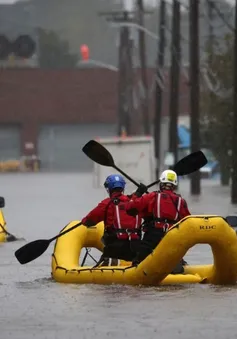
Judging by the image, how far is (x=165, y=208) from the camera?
713 inches

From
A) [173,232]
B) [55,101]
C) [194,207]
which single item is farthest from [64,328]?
[55,101]

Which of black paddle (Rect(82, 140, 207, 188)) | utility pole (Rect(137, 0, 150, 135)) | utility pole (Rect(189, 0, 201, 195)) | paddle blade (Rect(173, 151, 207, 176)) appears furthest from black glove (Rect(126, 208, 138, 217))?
utility pole (Rect(137, 0, 150, 135))

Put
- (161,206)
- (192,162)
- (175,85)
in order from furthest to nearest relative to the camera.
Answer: (175,85)
(192,162)
(161,206)

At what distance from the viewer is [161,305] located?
51.6 feet

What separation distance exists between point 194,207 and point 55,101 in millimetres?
66964

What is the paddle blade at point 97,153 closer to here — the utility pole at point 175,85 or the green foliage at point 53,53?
the utility pole at point 175,85

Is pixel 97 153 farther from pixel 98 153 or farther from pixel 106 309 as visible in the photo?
pixel 106 309

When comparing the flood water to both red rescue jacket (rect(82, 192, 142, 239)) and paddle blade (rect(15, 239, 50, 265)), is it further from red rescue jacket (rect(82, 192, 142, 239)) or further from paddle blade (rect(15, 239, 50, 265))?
red rescue jacket (rect(82, 192, 142, 239))

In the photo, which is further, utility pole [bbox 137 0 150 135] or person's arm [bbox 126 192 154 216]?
utility pole [bbox 137 0 150 135]

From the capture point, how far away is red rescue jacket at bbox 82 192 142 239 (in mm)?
18391

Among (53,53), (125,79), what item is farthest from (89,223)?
(53,53)

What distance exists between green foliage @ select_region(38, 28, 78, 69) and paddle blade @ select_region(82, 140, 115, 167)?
114526 millimetres

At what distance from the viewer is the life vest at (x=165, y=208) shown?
18094 millimetres

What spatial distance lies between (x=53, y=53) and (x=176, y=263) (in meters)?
121
